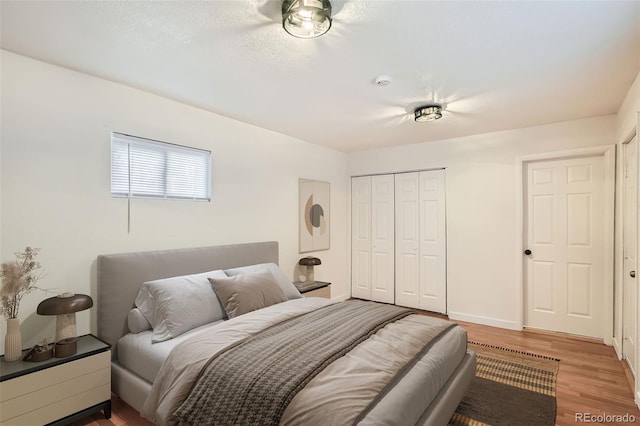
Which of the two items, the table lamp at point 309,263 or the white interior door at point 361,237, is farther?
the white interior door at point 361,237

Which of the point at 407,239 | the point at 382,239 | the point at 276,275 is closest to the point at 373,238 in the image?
the point at 382,239

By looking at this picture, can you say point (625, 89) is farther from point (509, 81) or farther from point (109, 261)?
point (109, 261)

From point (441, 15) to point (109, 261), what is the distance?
2806mm

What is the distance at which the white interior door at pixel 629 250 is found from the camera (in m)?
2.75

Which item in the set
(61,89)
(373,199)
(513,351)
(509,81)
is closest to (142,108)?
(61,89)

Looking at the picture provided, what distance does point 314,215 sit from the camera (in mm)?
4699

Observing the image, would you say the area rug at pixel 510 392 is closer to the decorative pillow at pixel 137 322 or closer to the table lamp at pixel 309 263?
the table lamp at pixel 309 263

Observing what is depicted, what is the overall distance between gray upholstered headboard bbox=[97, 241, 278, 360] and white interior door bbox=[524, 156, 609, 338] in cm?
381

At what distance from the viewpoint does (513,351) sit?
3312 mm

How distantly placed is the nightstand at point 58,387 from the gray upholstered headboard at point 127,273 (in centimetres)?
22

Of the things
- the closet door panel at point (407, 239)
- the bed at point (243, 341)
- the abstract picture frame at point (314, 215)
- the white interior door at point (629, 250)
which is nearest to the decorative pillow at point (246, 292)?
the bed at point (243, 341)

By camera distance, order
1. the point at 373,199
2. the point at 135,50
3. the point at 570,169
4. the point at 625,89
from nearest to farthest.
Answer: the point at 135,50
the point at 625,89
the point at 570,169
the point at 373,199

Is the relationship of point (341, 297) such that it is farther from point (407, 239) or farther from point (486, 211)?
point (486, 211)

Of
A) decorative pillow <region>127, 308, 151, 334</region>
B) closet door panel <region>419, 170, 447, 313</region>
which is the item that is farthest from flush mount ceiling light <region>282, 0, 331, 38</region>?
closet door panel <region>419, 170, 447, 313</region>
